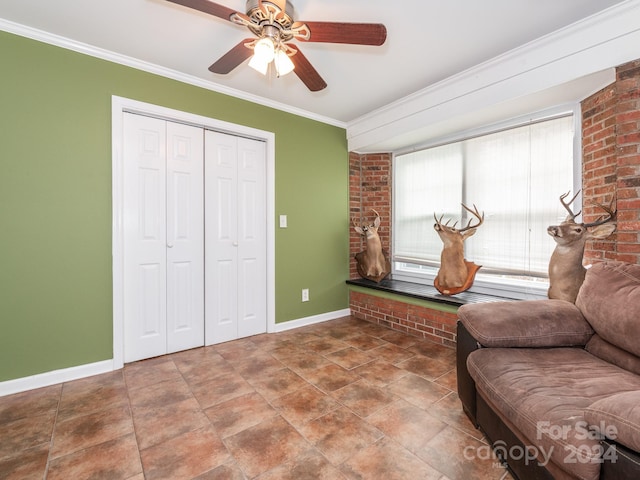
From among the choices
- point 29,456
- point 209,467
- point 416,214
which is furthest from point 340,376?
point 416,214

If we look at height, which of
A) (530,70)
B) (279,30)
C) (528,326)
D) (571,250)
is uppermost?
(530,70)

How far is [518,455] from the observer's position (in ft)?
3.94

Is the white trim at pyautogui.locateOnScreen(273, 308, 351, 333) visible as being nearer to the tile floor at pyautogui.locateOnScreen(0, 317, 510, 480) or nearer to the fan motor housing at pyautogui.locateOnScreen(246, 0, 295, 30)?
the tile floor at pyautogui.locateOnScreen(0, 317, 510, 480)

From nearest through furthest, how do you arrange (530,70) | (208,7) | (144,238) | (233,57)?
(208,7) < (233,57) < (530,70) < (144,238)

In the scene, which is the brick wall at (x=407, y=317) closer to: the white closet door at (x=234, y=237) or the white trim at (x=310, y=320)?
the white trim at (x=310, y=320)

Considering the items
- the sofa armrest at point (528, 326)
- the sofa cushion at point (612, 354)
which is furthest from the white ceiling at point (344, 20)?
the sofa cushion at point (612, 354)

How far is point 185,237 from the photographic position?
2734 mm

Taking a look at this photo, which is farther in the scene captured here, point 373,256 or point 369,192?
point 369,192

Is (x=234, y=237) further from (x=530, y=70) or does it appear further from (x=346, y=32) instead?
(x=530, y=70)

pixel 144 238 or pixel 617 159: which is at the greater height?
pixel 617 159

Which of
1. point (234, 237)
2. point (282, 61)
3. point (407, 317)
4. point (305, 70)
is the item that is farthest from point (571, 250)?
point (234, 237)

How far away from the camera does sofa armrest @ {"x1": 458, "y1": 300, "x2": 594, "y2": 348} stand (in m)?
1.56

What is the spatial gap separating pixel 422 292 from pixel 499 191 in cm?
123

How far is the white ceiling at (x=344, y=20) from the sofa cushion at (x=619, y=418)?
6.99 ft
